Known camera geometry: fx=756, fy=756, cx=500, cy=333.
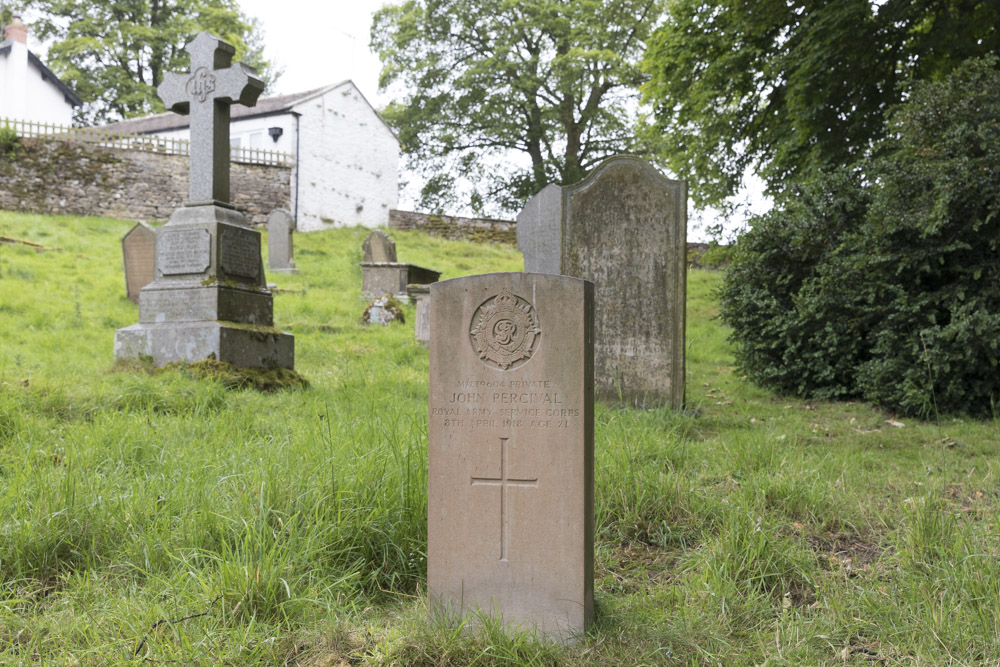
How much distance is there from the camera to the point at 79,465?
3801 mm

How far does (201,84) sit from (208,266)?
205cm

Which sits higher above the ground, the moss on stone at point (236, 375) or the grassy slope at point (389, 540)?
the moss on stone at point (236, 375)

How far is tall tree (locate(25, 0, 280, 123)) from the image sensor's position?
3011 centimetres

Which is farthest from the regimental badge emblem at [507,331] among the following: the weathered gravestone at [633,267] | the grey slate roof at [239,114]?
the grey slate roof at [239,114]

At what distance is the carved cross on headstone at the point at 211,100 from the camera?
7703 mm

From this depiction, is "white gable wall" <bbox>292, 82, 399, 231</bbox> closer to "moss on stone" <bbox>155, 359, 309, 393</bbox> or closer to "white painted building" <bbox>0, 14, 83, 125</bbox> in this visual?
"white painted building" <bbox>0, 14, 83, 125</bbox>

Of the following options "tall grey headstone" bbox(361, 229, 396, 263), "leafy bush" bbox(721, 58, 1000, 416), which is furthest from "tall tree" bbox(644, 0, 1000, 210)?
"tall grey headstone" bbox(361, 229, 396, 263)

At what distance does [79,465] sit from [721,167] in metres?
10.6

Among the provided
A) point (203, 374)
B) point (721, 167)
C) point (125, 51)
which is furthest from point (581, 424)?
point (125, 51)

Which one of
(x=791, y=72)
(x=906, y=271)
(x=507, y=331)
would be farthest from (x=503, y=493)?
(x=791, y=72)

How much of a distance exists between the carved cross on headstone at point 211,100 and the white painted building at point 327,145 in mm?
19915

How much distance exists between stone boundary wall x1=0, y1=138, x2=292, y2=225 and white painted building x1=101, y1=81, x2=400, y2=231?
2.60 meters

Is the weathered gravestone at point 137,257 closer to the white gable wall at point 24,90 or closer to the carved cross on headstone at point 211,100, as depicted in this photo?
the carved cross on headstone at point 211,100

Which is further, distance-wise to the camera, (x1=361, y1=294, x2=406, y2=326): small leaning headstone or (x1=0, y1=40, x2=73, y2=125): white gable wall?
(x1=0, y1=40, x2=73, y2=125): white gable wall
